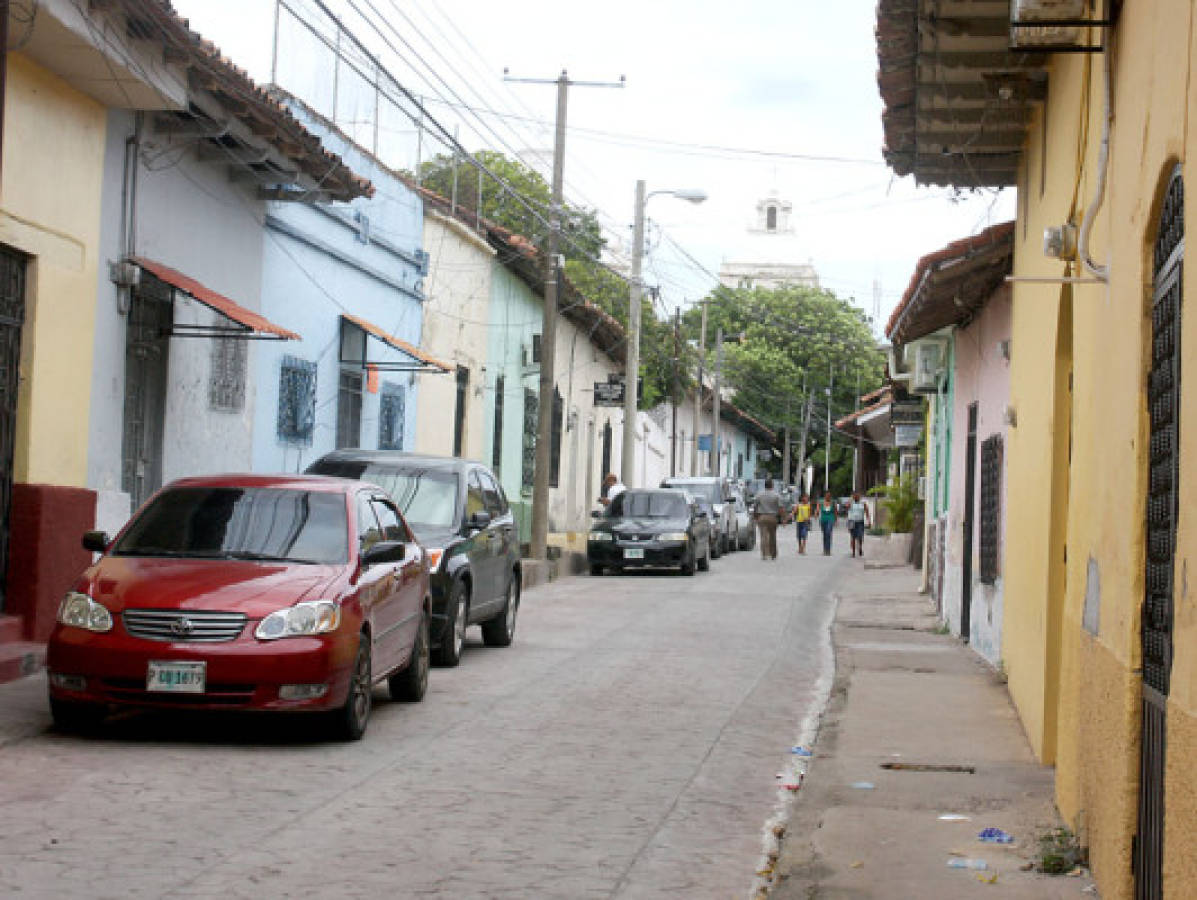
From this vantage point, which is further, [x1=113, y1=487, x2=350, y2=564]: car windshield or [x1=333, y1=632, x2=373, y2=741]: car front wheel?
[x1=113, y1=487, x2=350, y2=564]: car windshield

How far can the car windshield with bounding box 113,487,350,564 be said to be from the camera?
1013cm

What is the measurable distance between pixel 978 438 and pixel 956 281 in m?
2.77

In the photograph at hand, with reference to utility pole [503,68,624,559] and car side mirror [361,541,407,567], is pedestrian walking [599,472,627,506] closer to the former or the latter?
utility pole [503,68,624,559]

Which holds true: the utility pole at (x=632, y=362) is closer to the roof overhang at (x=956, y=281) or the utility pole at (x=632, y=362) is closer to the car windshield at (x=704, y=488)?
the car windshield at (x=704, y=488)

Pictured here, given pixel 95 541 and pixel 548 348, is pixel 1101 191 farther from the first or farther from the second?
pixel 548 348

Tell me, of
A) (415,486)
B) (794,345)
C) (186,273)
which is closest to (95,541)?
(415,486)

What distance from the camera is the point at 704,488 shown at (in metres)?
39.2

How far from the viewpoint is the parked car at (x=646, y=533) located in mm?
28688

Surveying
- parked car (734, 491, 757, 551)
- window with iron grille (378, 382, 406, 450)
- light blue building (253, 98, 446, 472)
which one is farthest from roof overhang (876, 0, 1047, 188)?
parked car (734, 491, 757, 551)

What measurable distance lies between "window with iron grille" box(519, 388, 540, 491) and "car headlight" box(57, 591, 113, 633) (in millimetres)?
23247

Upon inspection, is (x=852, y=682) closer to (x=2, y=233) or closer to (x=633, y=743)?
(x=633, y=743)

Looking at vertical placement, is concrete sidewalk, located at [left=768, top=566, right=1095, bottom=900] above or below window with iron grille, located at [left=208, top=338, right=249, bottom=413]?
below

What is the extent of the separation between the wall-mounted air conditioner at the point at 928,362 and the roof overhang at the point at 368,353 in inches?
254

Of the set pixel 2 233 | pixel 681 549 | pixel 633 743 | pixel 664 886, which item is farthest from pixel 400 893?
pixel 681 549
